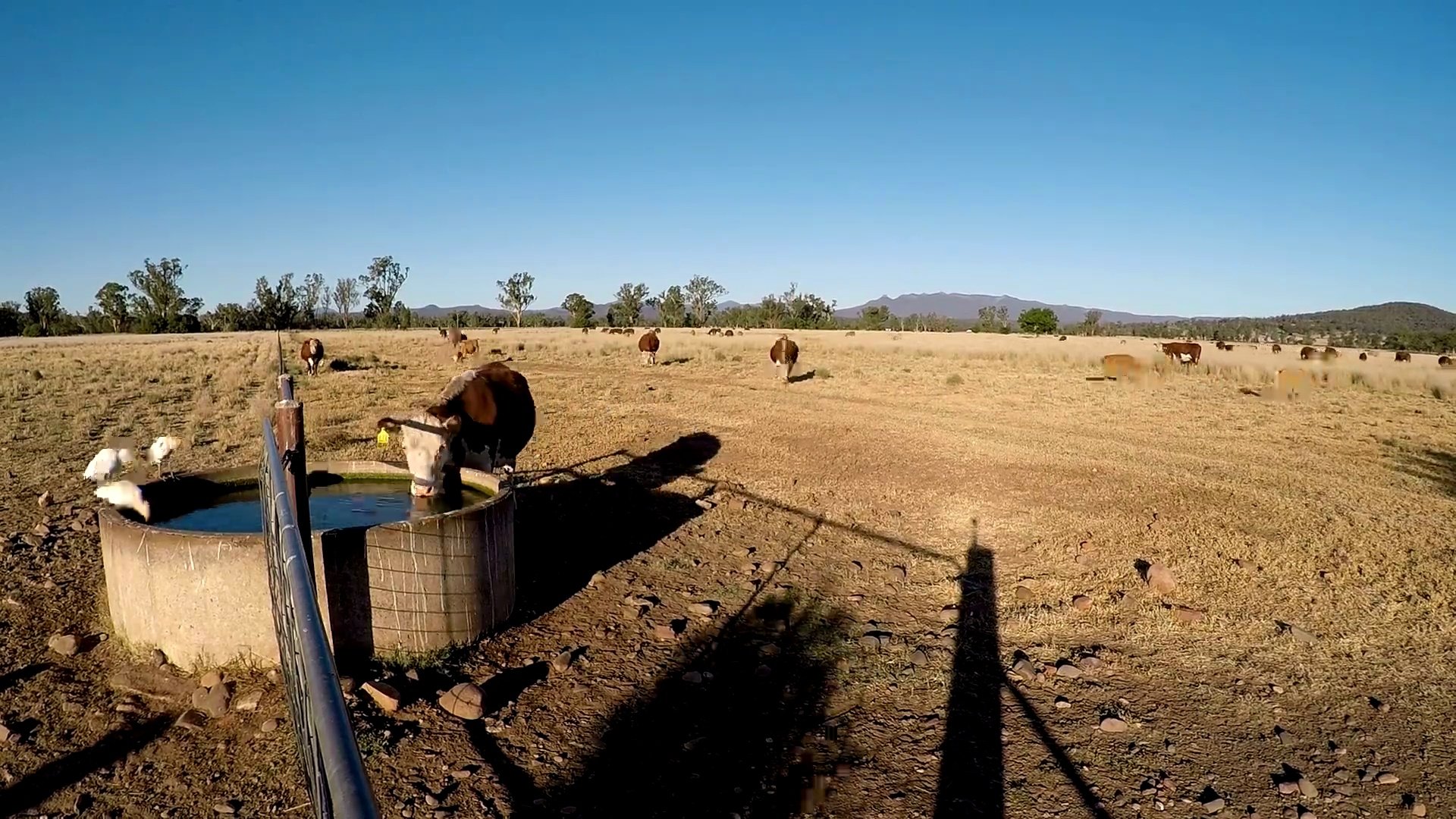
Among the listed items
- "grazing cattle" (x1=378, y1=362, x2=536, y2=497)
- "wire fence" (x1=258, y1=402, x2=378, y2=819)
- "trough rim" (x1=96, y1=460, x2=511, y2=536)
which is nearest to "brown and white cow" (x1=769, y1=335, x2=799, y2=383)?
"grazing cattle" (x1=378, y1=362, x2=536, y2=497)

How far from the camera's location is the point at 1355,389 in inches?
937

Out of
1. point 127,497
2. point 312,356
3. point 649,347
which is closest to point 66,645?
point 127,497

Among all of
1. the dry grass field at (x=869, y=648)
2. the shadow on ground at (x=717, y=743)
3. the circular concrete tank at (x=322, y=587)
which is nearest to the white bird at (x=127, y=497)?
the circular concrete tank at (x=322, y=587)

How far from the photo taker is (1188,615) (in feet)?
20.6

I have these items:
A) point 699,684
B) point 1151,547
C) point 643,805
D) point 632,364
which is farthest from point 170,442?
point 632,364

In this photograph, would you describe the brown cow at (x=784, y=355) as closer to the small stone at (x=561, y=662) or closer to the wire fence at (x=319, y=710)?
the small stone at (x=561, y=662)

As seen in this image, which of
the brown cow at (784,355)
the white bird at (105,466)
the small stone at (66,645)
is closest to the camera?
the small stone at (66,645)

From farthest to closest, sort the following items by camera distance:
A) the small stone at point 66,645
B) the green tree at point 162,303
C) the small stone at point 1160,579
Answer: the green tree at point 162,303 → the small stone at point 1160,579 → the small stone at point 66,645

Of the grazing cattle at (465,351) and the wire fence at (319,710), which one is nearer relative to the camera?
the wire fence at (319,710)

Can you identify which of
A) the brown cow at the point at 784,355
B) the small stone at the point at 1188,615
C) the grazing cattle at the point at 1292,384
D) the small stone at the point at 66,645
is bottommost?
the small stone at the point at 1188,615

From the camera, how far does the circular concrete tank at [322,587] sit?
15.9ft

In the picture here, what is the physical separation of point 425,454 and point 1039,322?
3700 inches

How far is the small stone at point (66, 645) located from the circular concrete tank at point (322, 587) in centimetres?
24

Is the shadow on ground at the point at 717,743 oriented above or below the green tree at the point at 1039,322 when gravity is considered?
below
